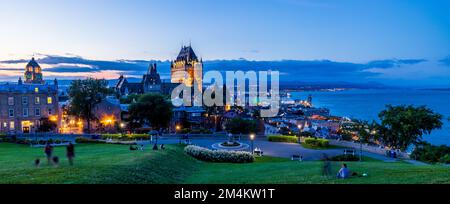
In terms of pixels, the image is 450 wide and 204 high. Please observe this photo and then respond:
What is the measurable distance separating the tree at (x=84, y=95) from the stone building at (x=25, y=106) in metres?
6.10

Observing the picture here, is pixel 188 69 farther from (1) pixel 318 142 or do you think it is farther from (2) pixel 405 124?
(2) pixel 405 124

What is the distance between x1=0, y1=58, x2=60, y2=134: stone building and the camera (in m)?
60.8

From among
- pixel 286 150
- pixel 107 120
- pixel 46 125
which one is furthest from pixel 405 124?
pixel 46 125

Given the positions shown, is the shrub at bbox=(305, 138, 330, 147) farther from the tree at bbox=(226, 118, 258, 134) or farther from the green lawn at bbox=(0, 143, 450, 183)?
the green lawn at bbox=(0, 143, 450, 183)

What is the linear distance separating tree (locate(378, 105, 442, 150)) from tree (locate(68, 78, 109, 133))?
1752 inches

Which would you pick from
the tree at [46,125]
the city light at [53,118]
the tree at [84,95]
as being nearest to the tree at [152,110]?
the tree at [84,95]

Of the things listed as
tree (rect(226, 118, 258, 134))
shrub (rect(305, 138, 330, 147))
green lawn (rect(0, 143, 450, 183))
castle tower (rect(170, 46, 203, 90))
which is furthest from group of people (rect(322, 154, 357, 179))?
castle tower (rect(170, 46, 203, 90))

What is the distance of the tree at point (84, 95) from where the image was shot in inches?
2327

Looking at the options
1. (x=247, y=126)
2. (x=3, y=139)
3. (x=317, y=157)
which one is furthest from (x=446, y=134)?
(x=3, y=139)

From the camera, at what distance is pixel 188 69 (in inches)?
6978

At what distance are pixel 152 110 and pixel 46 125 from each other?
19348 mm
